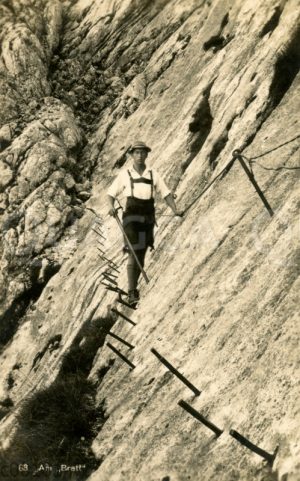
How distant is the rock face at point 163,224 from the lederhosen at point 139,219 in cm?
86

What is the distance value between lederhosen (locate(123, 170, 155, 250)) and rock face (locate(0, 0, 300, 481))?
862mm

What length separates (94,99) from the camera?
3241 cm

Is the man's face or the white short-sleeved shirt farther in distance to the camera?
the white short-sleeved shirt

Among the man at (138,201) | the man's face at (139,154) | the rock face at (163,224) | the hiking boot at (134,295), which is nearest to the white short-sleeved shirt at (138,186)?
the man at (138,201)

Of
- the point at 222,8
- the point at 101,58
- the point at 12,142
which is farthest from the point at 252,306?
the point at 101,58

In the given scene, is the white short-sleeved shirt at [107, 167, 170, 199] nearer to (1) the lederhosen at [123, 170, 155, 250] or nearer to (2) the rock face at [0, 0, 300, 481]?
(1) the lederhosen at [123, 170, 155, 250]

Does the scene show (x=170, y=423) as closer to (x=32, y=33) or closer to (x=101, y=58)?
(x=101, y=58)

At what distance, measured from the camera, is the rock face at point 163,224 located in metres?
6.50

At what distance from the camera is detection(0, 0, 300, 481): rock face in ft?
21.3

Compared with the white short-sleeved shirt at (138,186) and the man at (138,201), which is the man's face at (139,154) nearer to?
the man at (138,201)

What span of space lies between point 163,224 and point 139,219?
11.5ft

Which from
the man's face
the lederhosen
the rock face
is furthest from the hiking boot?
the man's face

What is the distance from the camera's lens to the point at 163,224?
568 inches

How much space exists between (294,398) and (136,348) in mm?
4969
